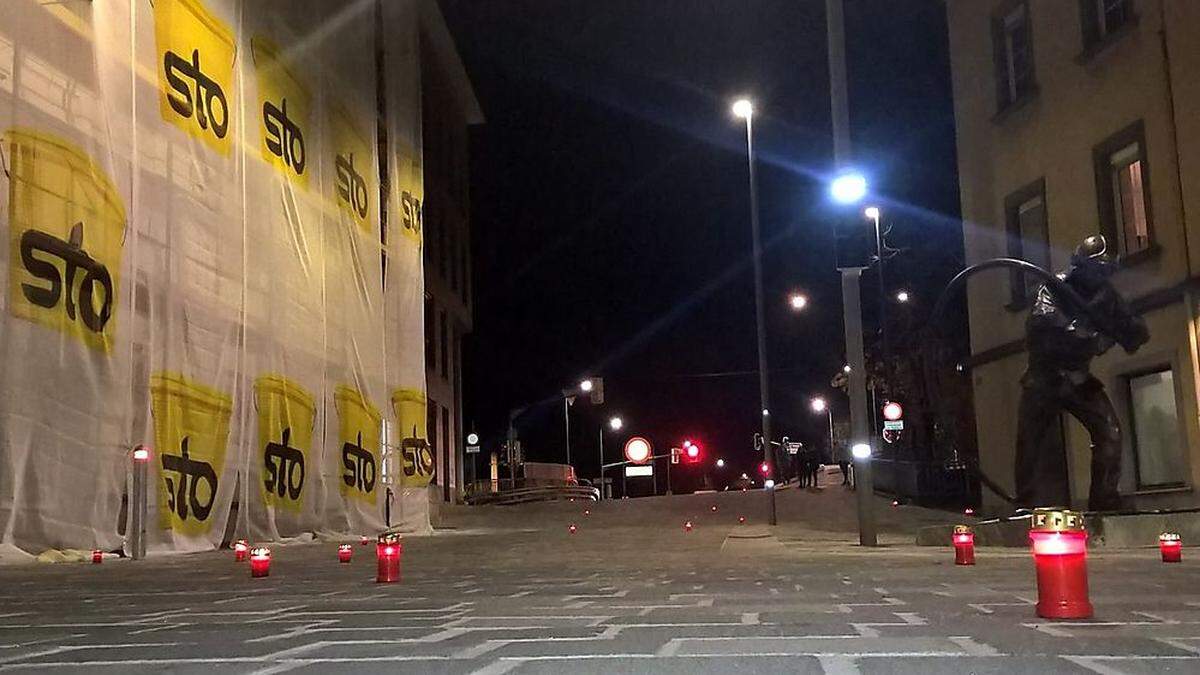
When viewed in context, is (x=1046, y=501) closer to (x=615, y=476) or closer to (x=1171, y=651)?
(x=1171, y=651)

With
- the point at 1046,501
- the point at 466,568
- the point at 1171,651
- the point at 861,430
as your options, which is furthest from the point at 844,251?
the point at 1171,651

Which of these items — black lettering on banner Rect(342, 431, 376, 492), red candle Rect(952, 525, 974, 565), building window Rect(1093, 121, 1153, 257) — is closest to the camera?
red candle Rect(952, 525, 974, 565)

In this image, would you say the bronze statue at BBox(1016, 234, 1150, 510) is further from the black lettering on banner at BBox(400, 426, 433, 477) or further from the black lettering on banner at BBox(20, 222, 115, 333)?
the black lettering on banner at BBox(400, 426, 433, 477)

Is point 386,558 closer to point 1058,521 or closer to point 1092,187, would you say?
point 1058,521

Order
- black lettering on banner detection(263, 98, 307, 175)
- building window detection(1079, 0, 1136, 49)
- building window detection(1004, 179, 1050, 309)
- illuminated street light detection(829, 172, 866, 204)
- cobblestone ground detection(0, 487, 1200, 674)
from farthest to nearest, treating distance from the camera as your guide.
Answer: building window detection(1004, 179, 1050, 309), black lettering on banner detection(263, 98, 307, 175), building window detection(1079, 0, 1136, 49), illuminated street light detection(829, 172, 866, 204), cobblestone ground detection(0, 487, 1200, 674)

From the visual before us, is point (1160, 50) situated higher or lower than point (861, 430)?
higher

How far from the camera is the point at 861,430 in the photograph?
16281 millimetres

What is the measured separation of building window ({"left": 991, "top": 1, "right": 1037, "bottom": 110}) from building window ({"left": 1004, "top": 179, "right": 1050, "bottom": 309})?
1.81 metres

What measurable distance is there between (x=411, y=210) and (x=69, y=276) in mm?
15322

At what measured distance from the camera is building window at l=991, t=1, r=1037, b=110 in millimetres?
21734

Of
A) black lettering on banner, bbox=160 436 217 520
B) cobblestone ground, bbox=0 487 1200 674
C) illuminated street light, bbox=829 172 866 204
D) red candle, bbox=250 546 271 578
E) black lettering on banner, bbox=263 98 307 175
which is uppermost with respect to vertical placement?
black lettering on banner, bbox=263 98 307 175

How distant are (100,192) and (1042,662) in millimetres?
13255

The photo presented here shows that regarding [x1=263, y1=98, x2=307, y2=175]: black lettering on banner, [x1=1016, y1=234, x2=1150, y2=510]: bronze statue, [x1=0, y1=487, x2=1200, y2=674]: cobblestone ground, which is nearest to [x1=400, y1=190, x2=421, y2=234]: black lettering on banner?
[x1=263, y1=98, x2=307, y2=175]: black lettering on banner

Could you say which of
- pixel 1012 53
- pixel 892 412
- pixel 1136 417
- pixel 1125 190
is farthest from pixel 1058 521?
pixel 892 412
